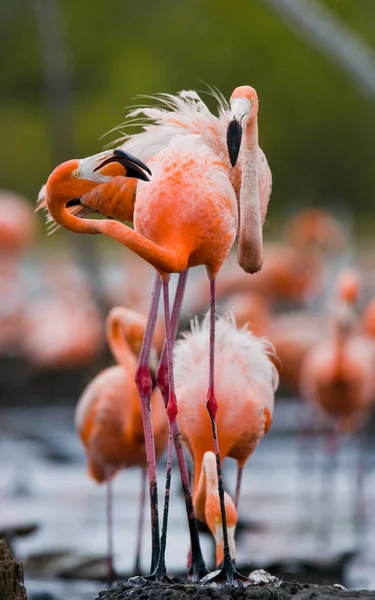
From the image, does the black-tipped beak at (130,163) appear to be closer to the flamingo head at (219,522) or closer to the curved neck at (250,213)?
the curved neck at (250,213)

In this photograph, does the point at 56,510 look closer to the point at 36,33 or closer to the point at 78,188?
the point at 78,188

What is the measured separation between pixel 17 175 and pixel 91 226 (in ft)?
65.7

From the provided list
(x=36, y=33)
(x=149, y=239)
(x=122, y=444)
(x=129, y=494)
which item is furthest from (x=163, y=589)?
(x=36, y=33)

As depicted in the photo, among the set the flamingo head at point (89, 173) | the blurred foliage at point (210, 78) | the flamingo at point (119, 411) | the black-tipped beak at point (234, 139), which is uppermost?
the blurred foliage at point (210, 78)

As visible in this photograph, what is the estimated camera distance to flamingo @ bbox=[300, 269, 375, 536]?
8227 millimetres

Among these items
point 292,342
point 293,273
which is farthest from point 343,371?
point 293,273

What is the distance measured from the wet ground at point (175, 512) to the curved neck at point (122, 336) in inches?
36.0

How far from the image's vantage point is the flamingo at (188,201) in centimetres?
425

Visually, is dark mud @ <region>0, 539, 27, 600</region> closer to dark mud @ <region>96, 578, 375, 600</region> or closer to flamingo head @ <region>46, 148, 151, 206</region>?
dark mud @ <region>96, 578, 375, 600</region>

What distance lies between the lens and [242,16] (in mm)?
23094

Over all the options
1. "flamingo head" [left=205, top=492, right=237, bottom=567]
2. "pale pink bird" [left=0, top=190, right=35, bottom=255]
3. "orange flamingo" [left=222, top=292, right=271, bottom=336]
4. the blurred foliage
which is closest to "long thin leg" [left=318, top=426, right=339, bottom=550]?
"orange flamingo" [left=222, top=292, right=271, bottom=336]

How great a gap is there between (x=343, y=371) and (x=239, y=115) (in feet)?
13.3

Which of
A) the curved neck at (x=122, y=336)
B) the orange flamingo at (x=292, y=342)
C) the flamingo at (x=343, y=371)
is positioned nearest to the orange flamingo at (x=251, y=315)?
the orange flamingo at (x=292, y=342)

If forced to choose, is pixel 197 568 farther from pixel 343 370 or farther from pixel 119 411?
pixel 343 370
